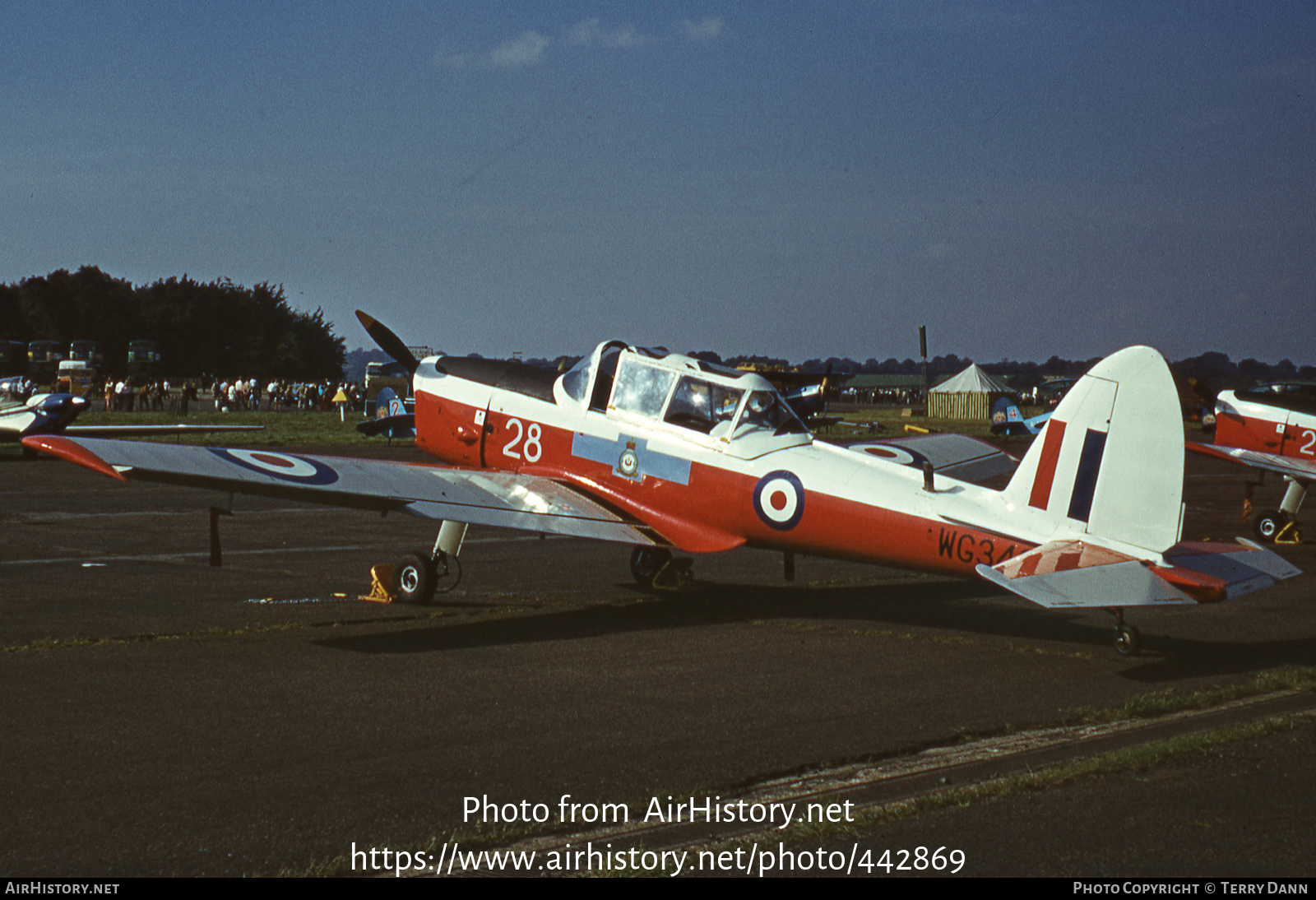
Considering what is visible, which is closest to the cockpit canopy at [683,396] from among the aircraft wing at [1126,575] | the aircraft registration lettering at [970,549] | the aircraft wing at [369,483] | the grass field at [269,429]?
the aircraft wing at [369,483]

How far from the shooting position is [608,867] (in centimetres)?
459

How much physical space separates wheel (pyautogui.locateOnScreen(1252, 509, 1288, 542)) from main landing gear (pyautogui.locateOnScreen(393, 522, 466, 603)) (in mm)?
12348

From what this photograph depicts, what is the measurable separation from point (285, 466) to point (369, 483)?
706 millimetres

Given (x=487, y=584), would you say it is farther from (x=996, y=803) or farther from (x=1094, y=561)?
(x=996, y=803)

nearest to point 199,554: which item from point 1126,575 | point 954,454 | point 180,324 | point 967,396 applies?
point 954,454

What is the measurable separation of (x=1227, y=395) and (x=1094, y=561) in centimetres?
1275

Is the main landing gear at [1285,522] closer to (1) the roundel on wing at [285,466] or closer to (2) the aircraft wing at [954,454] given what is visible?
(2) the aircraft wing at [954,454]

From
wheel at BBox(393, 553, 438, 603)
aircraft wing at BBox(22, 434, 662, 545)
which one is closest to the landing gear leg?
aircraft wing at BBox(22, 434, 662, 545)

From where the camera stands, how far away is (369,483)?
9.69m

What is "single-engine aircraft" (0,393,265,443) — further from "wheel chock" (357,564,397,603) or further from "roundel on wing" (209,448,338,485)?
"roundel on wing" (209,448,338,485)

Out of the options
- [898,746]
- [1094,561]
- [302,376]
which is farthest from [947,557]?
[302,376]

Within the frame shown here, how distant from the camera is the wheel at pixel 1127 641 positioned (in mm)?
8539

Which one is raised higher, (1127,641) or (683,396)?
(683,396)

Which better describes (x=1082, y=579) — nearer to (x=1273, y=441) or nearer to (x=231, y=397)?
(x=1273, y=441)
